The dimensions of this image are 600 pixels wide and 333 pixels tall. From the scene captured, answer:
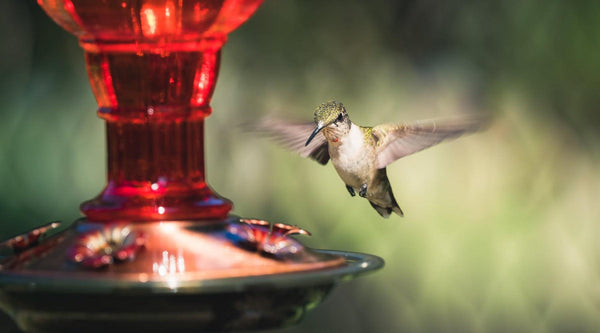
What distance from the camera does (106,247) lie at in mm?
1357

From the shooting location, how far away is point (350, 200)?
369 centimetres

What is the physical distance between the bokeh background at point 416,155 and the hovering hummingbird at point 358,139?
2.66 feet

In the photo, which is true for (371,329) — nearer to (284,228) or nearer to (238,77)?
(238,77)

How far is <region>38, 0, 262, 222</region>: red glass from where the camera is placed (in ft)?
4.90

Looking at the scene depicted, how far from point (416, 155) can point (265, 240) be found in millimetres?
2302

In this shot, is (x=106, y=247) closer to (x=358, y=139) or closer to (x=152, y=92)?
(x=152, y=92)

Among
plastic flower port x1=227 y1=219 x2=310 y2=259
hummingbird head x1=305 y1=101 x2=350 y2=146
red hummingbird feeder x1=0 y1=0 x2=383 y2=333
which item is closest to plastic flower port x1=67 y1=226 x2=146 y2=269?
red hummingbird feeder x1=0 y1=0 x2=383 y2=333

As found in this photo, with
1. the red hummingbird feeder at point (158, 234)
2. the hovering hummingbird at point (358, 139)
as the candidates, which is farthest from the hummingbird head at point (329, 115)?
the red hummingbird feeder at point (158, 234)

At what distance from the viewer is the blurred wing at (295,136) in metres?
2.70

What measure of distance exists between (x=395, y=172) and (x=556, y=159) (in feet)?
1.67

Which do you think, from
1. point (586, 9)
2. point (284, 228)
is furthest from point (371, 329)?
point (284, 228)

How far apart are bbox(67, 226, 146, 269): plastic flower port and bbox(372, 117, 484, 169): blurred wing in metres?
1.21

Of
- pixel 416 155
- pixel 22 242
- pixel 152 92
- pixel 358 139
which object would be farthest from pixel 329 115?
pixel 416 155

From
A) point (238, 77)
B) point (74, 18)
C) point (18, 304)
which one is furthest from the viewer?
point (238, 77)
